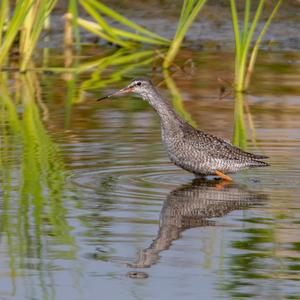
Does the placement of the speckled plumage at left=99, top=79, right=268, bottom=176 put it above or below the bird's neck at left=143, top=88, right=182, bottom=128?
below

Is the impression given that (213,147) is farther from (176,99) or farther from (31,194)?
(176,99)

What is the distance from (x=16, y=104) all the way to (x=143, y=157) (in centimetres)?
362

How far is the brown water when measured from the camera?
288 inches

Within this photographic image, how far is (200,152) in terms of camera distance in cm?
1088

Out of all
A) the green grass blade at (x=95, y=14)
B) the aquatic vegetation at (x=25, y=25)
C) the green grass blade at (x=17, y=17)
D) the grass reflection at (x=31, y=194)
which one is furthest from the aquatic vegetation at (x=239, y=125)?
the green grass blade at (x=17, y=17)

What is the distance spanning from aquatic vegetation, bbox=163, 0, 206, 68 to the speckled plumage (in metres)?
3.52

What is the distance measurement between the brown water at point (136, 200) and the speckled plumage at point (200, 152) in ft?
0.54

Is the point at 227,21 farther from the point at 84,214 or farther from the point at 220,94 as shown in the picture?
the point at 84,214

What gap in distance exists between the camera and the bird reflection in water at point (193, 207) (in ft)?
26.6

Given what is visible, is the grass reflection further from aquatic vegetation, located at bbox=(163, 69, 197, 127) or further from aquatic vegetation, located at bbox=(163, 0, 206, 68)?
aquatic vegetation, located at bbox=(163, 0, 206, 68)

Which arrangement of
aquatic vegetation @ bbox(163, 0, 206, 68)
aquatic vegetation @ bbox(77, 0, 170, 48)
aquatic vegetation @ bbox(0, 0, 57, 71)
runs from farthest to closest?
aquatic vegetation @ bbox(77, 0, 170, 48) < aquatic vegetation @ bbox(0, 0, 57, 71) < aquatic vegetation @ bbox(163, 0, 206, 68)

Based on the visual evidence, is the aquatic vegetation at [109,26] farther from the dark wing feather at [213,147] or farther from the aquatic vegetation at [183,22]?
the dark wing feather at [213,147]

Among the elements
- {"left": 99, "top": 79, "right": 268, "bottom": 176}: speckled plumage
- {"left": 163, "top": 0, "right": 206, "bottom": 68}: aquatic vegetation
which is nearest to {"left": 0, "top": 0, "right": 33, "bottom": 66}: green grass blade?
{"left": 163, "top": 0, "right": 206, "bottom": 68}: aquatic vegetation

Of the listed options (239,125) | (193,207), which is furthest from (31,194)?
(239,125)
